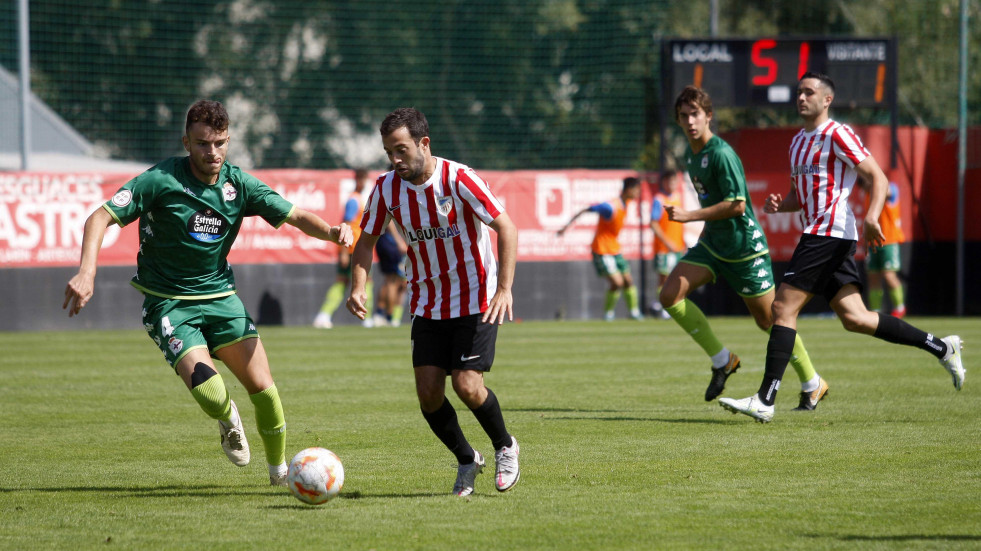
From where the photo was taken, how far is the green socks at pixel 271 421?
6301 mm

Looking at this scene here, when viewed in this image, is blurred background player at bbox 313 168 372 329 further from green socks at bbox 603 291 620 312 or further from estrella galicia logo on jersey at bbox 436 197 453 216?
estrella galicia logo on jersey at bbox 436 197 453 216

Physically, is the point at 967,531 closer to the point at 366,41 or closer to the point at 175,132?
the point at 175,132

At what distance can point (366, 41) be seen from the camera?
3631 cm

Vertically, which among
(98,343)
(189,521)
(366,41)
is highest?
(366,41)

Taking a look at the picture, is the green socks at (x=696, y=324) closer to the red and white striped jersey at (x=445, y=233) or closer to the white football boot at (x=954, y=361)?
the white football boot at (x=954, y=361)

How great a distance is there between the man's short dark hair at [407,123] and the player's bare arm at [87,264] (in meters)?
1.44

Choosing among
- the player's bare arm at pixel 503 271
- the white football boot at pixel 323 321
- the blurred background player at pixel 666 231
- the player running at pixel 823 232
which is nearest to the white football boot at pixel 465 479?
the player's bare arm at pixel 503 271

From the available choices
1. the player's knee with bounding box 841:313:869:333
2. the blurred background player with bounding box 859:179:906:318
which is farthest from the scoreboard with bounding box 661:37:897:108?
the player's knee with bounding box 841:313:869:333

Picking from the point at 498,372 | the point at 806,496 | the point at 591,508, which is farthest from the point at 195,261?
the point at 498,372

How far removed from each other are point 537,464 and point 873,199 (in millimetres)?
3011

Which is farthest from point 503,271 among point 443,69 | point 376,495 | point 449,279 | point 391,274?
point 443,69

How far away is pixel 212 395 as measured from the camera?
6.03 metres

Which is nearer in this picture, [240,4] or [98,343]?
[98,343]

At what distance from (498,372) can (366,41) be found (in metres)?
25.8
